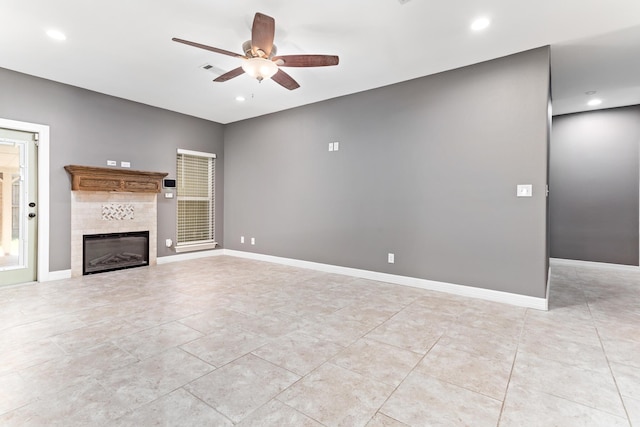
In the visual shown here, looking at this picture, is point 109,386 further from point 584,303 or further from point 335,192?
point 584,303

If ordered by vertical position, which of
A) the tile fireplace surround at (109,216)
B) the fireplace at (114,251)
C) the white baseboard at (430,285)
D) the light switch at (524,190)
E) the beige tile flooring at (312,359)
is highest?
the light switch at (524,190)

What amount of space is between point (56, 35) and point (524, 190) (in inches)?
204

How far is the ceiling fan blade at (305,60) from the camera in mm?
2805

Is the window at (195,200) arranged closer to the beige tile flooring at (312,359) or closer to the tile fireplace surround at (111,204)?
the tile fireplace surround at (111,204)

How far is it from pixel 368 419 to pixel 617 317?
308cm

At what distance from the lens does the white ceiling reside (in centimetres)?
264

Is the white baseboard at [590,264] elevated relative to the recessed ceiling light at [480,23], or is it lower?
lower

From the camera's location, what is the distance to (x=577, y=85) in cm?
428

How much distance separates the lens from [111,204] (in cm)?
491

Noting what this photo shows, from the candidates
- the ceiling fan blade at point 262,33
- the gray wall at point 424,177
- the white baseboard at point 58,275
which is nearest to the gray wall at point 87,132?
the white baseboard at point 58,275

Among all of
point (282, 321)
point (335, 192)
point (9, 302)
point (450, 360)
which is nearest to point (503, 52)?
point (335, 192)

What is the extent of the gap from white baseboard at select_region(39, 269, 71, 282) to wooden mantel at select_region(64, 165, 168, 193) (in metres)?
1.21

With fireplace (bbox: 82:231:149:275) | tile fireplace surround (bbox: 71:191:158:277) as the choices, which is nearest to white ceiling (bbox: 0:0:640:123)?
tile fireplace surround (bbox: 71:191:158:277)

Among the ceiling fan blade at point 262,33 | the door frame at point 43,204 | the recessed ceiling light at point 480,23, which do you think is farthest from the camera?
the door frame at point 43,204
